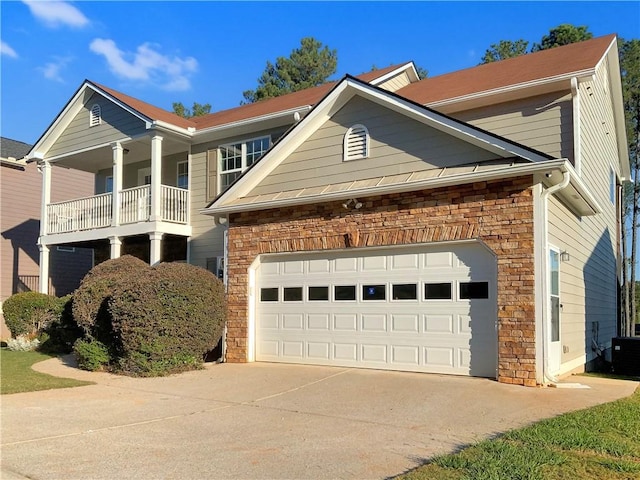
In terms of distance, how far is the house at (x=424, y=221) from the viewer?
9750 mm

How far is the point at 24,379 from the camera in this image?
10.9m

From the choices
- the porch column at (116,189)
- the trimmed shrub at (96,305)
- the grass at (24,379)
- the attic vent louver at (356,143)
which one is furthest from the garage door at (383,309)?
the porch column at (116,189)

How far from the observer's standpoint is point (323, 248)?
12.0 meters

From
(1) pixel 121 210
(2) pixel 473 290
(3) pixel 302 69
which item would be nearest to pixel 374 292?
(2) pixel 473 290

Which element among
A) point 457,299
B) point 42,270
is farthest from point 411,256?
point 42,270

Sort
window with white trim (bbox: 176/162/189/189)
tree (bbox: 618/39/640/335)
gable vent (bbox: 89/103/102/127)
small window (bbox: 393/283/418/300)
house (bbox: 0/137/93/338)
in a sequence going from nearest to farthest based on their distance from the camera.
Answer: small window (bbox: 393/283/418/300) < window with white trim (bbox: 176/162/189/189) < gable vent (bbox: 89/103/102/127) < house (bbox: 0/137/93/338) < tree (bbox: 618/39/640/335)

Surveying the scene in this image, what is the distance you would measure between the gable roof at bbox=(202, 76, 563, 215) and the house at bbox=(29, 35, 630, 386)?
36mm

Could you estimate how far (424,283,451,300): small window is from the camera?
1043 cm

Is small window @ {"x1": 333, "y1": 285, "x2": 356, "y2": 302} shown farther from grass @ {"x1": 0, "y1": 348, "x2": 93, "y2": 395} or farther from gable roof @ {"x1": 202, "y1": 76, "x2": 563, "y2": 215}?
grass @ {"x1": 0, "y1": 348, "x2": 93, "y2": 395}

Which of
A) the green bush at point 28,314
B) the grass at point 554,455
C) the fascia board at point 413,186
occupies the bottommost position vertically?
the grass at point 554,455

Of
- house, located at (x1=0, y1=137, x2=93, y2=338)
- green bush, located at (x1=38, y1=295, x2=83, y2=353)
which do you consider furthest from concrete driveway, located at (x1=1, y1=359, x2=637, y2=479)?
house, located at (x1=0, y1=137, x2=93, y2=338)

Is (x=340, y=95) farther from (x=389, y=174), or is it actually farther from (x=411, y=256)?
(x=411, y=256)

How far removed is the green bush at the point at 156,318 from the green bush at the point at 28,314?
543 cm

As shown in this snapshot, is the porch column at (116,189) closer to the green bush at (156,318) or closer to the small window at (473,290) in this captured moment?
the green bush at (156,318)
